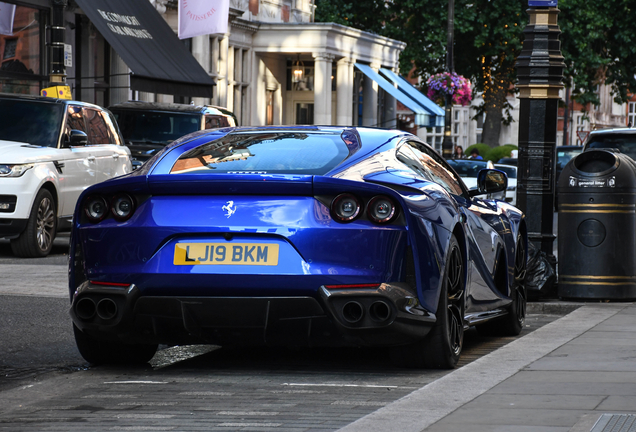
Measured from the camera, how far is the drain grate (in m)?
4.47

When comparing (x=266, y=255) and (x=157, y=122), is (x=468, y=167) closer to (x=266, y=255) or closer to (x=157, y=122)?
(x=157, y=122)

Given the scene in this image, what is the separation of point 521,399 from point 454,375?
28.4 inches

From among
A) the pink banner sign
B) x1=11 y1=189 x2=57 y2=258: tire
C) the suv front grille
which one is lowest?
x1=11 y1=189 x2=57 y2=258: tire

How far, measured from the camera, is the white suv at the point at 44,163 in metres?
13.3

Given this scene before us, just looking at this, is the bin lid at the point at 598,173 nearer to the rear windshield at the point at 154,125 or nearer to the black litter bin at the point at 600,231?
the black litter bin at the point at 600,231

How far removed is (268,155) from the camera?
6297 millimetres

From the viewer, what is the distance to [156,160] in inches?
249

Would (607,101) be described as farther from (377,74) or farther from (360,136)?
(360,136)

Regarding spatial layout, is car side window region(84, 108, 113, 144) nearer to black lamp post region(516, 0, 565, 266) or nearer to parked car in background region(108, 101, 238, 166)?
parked car in background region(108, 101, 238, 166)

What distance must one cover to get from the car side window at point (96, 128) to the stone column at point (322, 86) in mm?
23656

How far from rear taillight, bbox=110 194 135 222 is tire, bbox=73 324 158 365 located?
0.77 m

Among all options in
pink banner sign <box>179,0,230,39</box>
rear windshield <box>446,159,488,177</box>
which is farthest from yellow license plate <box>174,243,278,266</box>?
pink banner sign <box>179,0,230,39</box>

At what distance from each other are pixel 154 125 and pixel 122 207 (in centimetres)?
1459

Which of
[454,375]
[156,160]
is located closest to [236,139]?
[156,160]
